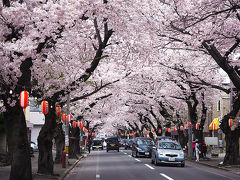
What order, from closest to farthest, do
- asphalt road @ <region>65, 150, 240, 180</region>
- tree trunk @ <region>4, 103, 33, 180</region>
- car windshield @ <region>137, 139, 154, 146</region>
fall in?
tree trunk @ <region>4, 103, 33, 180</region>, asphalt road @ <region>65, 150, 240, 180</region>, car windshield @ <region>137, 139, 154, 146</region>

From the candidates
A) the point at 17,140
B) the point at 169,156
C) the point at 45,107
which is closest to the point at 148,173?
the point at 169,156

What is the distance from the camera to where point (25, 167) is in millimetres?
14188

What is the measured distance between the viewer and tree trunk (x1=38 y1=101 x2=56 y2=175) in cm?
1939

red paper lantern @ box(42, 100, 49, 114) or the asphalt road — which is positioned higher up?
red paper lantern @ box(42, 100, 49, 114)

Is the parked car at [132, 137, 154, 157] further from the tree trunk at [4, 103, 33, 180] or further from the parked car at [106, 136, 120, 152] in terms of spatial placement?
the tree trunk at [4, 103, 33, 180]

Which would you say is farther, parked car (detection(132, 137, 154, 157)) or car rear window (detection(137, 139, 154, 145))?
car rear window (detection(137, 139, 154, 145))

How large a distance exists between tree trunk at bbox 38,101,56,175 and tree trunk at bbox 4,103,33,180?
17.0 feet

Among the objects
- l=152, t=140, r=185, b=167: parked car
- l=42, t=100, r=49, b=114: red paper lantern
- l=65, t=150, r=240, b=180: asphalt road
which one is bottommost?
l=65, t=150, r=240, b=180: asphalt road

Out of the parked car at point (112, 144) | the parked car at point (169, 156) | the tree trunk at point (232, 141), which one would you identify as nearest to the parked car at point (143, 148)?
the parked car at point (169, 156)

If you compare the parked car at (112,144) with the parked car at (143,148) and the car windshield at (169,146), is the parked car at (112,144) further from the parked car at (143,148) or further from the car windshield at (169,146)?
the car windshield at (169,146)

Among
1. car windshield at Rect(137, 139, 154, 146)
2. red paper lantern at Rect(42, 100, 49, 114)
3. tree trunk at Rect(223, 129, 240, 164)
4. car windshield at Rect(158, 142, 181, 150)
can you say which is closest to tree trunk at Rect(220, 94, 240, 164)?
tree trunk at Rect(223, 129, 240, 164)

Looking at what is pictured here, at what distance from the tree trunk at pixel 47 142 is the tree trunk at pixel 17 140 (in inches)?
204

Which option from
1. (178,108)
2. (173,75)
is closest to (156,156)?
(173,75)

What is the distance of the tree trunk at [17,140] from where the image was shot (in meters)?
13.9
